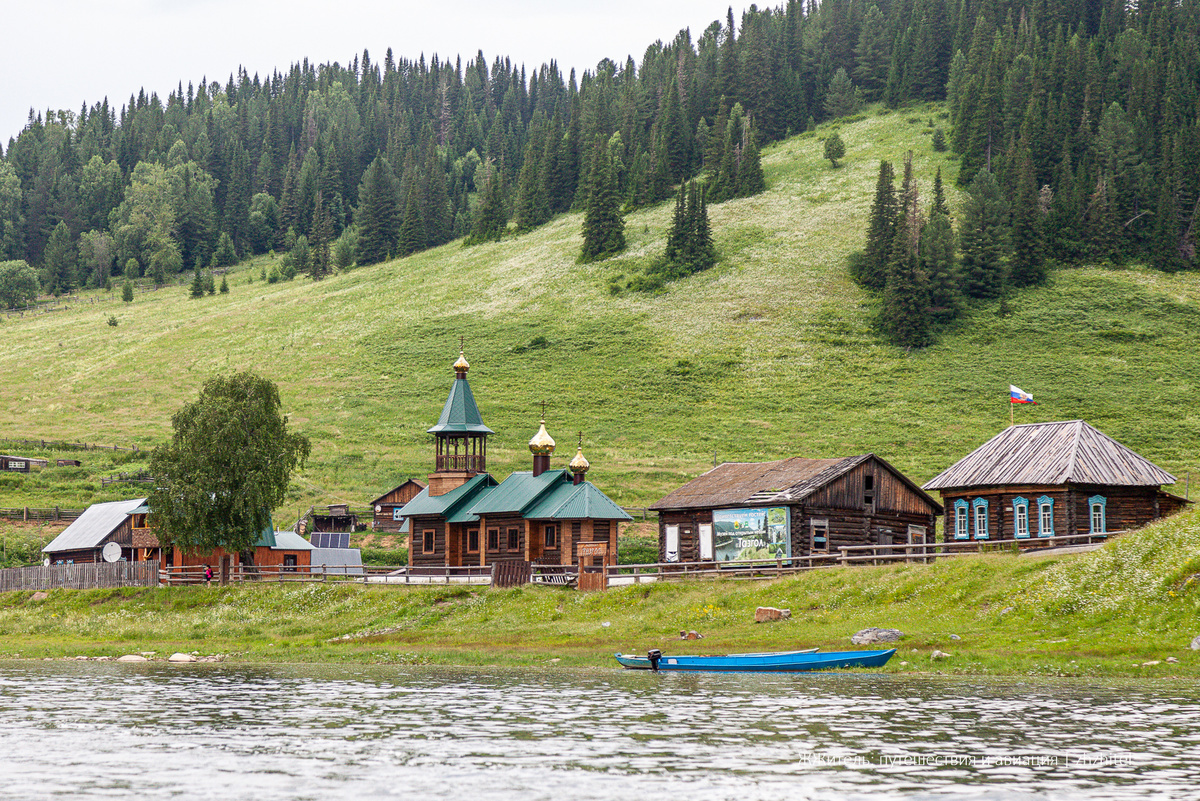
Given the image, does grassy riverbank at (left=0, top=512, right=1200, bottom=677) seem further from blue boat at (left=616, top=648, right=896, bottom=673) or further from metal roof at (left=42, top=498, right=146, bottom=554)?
metal roof at (left=42, top=498, right=146, bottom=554)

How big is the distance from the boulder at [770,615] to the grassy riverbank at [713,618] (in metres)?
0.54

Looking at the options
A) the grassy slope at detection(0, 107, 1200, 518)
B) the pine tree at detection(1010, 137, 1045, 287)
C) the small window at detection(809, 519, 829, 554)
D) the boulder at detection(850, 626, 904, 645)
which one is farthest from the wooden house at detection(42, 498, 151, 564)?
the pine tree at detection(1010, 137, 1045, 287)

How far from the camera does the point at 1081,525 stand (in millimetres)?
46156

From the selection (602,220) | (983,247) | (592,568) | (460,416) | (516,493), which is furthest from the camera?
(602,220)

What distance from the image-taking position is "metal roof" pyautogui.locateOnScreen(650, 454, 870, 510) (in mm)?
50094

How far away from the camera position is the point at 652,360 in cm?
10838

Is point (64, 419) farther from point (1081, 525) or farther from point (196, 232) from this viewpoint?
point (196, 232)

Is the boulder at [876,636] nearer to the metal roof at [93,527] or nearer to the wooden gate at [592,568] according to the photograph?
the wooden gate at [592,568]

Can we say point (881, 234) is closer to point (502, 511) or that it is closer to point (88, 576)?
point (502, 511)

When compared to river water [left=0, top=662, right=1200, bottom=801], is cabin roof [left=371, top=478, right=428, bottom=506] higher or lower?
higher

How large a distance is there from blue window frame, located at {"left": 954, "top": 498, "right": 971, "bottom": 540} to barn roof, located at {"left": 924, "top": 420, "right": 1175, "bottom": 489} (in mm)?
1101

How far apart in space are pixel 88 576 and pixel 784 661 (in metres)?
36.9

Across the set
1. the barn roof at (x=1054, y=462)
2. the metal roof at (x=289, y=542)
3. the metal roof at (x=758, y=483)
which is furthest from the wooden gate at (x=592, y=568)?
the metal roof at (x=289, y=542)

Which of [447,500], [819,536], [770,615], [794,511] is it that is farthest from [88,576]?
[819,536]
